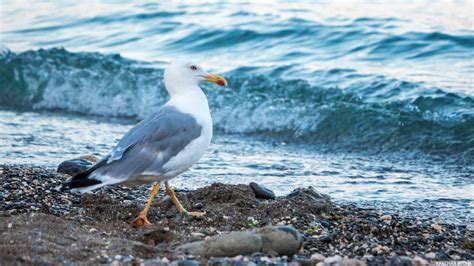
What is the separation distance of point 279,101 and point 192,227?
6.42 meters

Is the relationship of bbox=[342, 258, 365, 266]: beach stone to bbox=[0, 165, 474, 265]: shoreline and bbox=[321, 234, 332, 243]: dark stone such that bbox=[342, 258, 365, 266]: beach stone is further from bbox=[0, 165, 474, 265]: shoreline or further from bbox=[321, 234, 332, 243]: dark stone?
bbox=[321, 234, 332, 243]: dark stone

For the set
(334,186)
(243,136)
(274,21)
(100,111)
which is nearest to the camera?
(334,186)

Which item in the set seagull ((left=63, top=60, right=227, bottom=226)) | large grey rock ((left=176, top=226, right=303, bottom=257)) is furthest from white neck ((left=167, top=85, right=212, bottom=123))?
large grey rock ((left=176, top=226, right=303, bottom=257))

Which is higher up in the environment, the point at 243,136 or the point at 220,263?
the point at 220,263

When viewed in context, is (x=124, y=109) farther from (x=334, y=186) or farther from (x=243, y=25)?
(x=334, y=186)

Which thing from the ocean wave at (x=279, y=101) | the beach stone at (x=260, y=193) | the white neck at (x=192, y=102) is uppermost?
the white neck at (x=192, y=102)

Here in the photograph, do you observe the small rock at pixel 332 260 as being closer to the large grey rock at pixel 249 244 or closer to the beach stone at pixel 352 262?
the beach stone at pixel 352 262

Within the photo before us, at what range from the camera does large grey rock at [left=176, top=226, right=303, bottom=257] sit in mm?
A: 5578

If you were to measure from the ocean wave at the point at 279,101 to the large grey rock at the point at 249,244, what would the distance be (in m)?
5.02

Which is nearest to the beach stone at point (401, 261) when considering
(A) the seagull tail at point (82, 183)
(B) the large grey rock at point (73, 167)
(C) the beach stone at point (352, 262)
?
(C) the beach stone at point (352, 262)

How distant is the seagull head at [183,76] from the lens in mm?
7316

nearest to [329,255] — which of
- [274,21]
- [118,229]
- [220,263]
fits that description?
[220,263]

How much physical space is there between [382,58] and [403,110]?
260 cm

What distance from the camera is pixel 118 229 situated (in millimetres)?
6414
